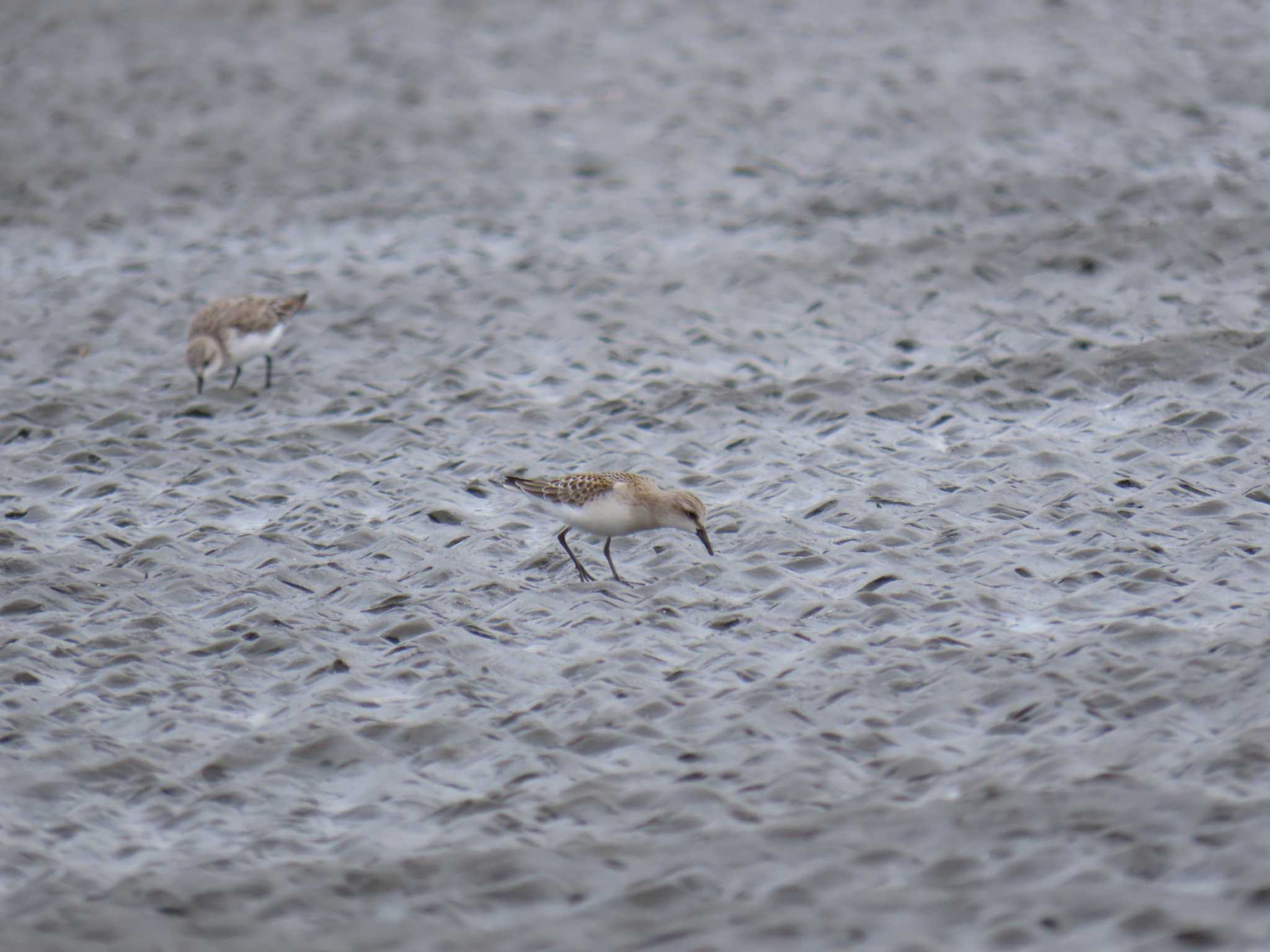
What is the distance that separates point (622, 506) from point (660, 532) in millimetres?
1710

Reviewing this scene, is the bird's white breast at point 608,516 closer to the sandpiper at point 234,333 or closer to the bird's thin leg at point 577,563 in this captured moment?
the bird's thin leg at point 577,563

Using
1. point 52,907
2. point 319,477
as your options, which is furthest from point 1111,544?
point 52,907

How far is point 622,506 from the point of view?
14000mm

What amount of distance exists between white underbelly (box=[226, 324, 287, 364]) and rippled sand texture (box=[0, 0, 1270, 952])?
Answer: 1.87ft

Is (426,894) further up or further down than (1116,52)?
further down

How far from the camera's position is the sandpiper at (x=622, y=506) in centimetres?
1401

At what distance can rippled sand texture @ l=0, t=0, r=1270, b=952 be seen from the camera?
10148 mm

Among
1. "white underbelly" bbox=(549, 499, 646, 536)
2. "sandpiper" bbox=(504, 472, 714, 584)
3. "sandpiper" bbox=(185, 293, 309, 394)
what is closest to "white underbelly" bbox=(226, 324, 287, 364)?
"sandpiper" bbox=(185, 293, 309, 394)

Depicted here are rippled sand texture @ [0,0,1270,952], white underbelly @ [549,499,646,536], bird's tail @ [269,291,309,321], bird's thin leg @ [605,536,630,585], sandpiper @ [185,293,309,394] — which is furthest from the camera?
bird's tail @ [269,291,309,321]

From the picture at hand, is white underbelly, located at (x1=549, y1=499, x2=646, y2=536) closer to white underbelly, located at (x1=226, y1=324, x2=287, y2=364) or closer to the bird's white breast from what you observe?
the bird's white breast

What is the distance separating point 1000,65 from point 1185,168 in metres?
7.01

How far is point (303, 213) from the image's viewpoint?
83.5 feet

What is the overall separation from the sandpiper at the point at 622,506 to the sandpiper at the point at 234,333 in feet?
20.6

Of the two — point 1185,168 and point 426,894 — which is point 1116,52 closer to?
point 1185,168
